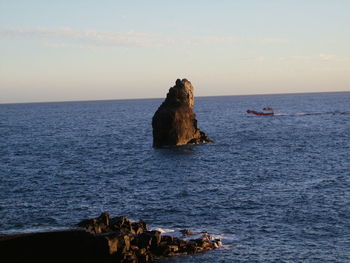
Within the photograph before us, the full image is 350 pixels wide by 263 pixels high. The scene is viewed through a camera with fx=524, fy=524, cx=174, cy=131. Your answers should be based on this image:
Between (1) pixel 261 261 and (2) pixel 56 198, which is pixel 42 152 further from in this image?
(1) pixel 261 261

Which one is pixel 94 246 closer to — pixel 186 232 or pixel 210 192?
pixel 186 232

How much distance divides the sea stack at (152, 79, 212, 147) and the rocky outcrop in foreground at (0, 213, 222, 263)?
5660 cm

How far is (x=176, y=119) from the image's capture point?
95625 mm

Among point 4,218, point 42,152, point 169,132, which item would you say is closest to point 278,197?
point 4,218

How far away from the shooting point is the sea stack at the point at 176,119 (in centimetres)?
9600

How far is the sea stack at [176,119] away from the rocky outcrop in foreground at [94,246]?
56604mm

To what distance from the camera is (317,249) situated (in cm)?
3931

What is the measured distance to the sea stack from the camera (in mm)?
96000

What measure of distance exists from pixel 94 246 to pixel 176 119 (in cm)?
6136

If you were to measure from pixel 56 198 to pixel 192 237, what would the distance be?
2105 cm

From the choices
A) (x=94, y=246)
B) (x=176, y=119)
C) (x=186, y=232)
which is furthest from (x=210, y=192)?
(x=176, y=119)

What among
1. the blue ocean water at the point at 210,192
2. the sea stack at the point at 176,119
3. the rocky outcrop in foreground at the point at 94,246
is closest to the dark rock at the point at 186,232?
the blue ocean water at the point at 210,192

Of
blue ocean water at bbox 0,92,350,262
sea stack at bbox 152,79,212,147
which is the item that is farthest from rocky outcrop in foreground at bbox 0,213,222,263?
sea stack at bbox 152,79,212,147

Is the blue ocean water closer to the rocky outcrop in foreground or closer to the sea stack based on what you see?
the rocky outcrop in foreground
